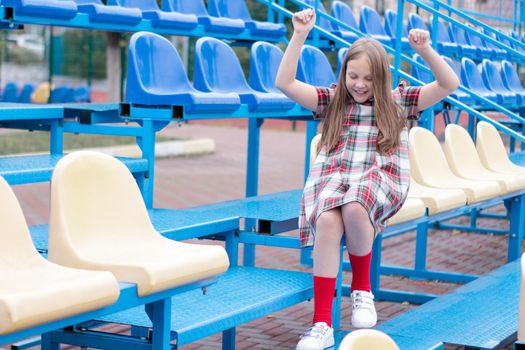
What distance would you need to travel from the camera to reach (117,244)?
3.37 meters

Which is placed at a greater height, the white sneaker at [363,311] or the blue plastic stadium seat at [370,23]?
the blue plastic stadium seat at [370,23]

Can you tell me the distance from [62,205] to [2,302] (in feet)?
2.33

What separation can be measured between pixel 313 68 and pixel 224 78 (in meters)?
0.95

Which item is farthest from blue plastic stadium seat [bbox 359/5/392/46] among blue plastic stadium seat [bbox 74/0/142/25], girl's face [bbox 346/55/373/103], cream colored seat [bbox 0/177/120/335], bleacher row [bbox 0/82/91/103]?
bleacher row [bbox 0/82/91/103]

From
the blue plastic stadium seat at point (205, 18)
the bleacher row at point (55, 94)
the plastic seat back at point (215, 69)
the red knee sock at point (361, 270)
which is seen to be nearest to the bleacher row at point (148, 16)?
the blue plastic stadium seat at point (205, 18)

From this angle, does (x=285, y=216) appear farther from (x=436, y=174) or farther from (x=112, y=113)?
(x=436, y=174)

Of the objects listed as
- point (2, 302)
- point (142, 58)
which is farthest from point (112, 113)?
point (2, 302)

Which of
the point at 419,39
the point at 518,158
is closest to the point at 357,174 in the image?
the point at 419,39

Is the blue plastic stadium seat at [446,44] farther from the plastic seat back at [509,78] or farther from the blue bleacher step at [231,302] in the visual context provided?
the blue bleacher step at [231,302]

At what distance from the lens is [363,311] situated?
12.5 ft

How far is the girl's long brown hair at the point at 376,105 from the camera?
12.7ft

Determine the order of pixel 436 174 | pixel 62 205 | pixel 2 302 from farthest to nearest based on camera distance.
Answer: pixel 436 174 < pixel 62 205 < pixel 2 302

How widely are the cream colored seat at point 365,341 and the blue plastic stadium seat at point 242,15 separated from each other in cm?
547

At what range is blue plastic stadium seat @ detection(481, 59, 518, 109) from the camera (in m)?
9.07
